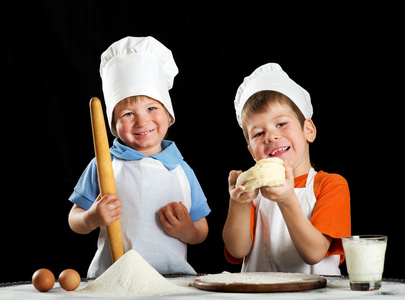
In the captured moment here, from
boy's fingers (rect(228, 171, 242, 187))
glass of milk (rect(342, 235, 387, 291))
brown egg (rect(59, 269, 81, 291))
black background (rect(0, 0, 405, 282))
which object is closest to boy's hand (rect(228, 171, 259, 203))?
boy's fingers (rect(228, 171, 242, 187))

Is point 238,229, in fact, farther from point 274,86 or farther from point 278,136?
point 274,86

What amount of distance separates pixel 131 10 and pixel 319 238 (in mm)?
1419

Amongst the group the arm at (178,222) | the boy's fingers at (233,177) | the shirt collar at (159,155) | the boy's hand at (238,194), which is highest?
the shirt collar at (159,155)

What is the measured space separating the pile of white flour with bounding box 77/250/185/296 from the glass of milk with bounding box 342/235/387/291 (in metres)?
0.34

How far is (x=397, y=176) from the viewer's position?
2.30 meters

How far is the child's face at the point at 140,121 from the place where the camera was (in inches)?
70.2

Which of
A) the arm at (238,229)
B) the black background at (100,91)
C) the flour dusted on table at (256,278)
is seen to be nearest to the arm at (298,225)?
the arm at (238,229)

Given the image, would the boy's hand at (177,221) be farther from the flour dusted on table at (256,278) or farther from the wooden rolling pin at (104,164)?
the flour dusted on table at (256,278)

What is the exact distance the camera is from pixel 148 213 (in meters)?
1.75

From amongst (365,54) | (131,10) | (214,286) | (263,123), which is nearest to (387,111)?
(365,54)

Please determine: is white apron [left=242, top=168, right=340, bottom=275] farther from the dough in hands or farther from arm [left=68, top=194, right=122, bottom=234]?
arm [left=68, top=194, right=122, bottom=234]

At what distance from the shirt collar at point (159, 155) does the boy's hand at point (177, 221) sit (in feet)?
0.45

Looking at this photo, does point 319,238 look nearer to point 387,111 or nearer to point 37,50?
point 387,111

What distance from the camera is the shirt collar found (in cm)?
180
